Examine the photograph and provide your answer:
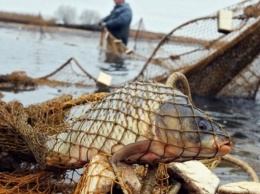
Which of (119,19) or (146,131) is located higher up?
(146,131)

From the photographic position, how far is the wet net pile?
338 centimetres

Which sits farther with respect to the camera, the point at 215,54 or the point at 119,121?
the point at 215,54

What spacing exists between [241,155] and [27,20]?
3867 centimetres

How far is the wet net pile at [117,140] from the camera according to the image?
3383 millimetres

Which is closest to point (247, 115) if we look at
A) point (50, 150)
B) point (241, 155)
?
point (241, 155)

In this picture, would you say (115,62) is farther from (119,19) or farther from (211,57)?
(211,57)

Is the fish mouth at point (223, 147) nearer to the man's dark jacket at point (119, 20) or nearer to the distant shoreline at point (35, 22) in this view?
the man's dark jacket at point (119, 20)

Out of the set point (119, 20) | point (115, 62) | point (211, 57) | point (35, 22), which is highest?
point (211, 57)

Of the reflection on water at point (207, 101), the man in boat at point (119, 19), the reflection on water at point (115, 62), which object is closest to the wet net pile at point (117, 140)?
the reflection on water at point (207, 101)

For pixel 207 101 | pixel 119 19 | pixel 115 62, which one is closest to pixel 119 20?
pixel 119 19

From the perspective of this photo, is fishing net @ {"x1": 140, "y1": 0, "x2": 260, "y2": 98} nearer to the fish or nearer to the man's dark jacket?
the fish

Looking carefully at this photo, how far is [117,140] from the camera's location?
3.52 m

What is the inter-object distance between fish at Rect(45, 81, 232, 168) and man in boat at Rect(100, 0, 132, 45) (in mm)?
16568

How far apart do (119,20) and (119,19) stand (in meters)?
0.07
